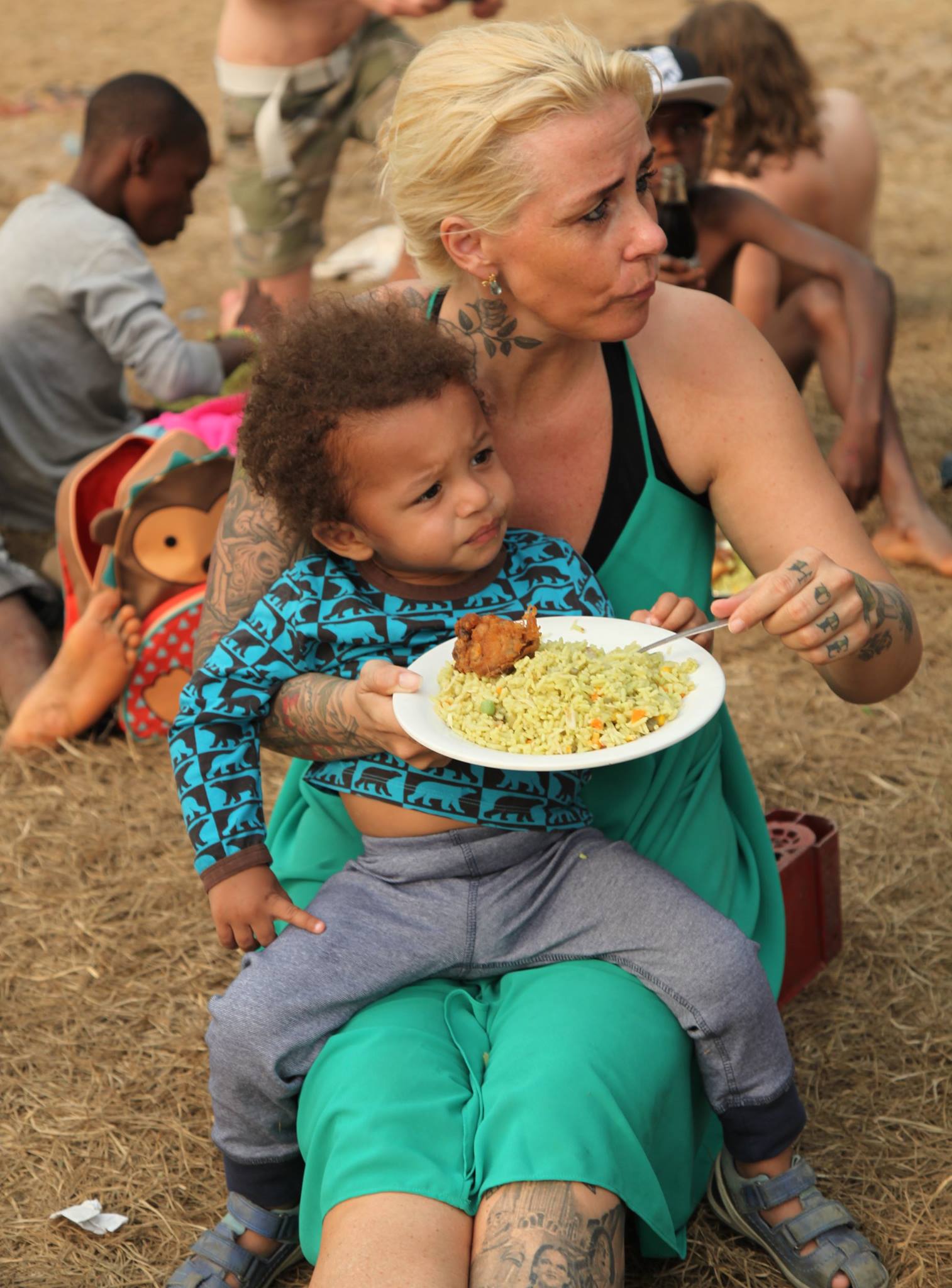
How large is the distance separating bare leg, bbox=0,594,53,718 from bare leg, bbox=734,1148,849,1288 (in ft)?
9.45

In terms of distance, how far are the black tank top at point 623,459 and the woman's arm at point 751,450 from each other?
2cm

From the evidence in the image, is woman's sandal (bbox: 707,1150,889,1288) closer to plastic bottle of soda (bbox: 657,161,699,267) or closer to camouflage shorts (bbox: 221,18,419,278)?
plastic bottle of soda (bbox: 657,161,699,267)

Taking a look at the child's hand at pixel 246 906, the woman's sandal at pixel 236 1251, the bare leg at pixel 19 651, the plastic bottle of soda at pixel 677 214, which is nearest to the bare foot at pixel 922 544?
the plastic bottle of soda at pixel 677 214

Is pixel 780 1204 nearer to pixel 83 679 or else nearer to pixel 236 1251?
pixel 236 1251

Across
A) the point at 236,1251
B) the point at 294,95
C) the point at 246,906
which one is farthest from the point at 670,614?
the point at 294,95

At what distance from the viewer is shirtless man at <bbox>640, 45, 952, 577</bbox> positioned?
435cm

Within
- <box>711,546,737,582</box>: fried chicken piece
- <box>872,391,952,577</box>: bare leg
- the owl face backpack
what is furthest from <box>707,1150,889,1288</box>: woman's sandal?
→ <box>872,391,952,577</box>: bare leg

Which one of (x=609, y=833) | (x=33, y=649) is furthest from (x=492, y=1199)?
(x=33, y=649)

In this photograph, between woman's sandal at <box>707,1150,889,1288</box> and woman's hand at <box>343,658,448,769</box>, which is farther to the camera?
woman's sandal at <box>707,1150,889,1288</box>

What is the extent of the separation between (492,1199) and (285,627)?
3.18 feet

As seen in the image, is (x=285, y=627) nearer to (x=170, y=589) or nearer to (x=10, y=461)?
(x=170, y=589)

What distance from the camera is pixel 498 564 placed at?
243cm

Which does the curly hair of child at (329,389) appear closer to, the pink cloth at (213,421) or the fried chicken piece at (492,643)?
the fried chicken piece at (492,643)

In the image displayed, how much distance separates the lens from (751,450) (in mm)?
2494
